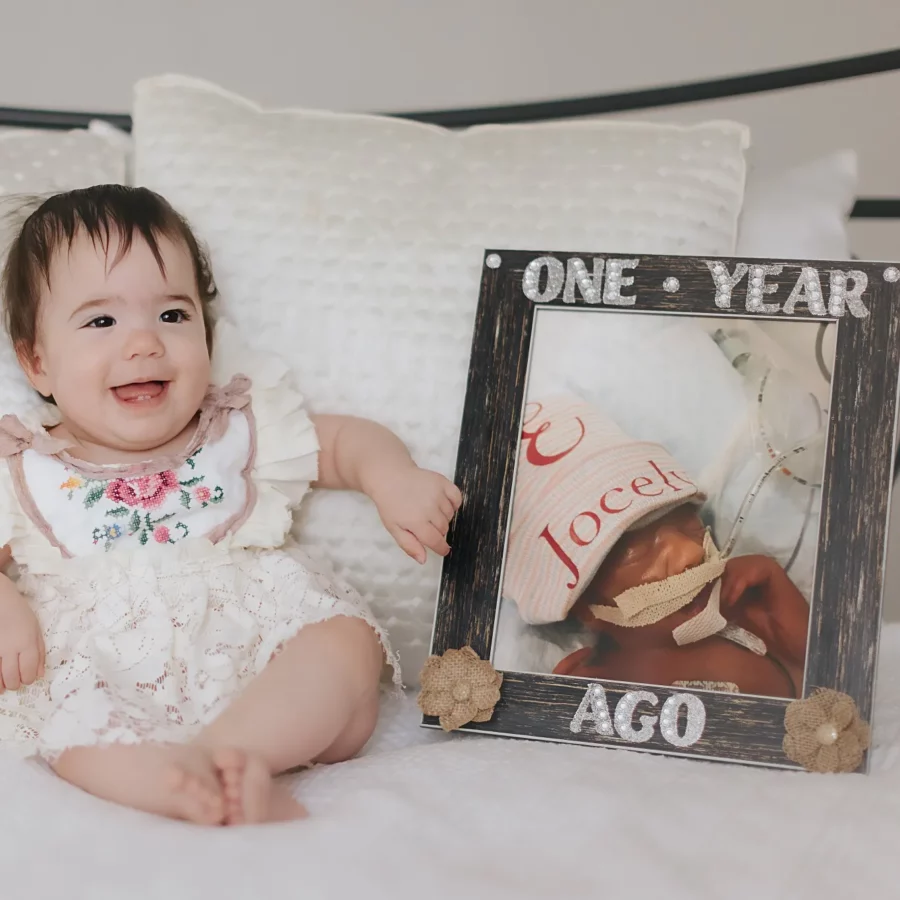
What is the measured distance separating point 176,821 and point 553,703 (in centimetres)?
35

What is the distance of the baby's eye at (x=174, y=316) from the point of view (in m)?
1.06

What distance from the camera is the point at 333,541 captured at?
1.13 meters

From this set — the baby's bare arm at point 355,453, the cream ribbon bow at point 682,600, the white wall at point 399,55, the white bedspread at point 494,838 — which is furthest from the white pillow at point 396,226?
the white wall at point 399,55

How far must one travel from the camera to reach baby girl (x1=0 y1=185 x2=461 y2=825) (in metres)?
0.90

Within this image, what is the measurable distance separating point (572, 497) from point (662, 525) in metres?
0.09

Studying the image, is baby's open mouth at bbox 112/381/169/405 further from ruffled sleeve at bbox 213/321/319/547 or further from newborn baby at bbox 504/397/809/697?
newborn baby at bbox 504/397/809/697

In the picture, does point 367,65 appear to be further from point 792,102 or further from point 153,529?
point 153,529

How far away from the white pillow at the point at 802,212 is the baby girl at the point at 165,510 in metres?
0.49

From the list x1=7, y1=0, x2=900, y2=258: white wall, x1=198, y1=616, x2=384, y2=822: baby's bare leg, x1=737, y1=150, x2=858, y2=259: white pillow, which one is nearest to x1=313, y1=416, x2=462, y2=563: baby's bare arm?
x1=198, y1=616, x2=384, y2=822: baby's bare leg

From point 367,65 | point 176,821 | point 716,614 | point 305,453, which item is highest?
point 367,65

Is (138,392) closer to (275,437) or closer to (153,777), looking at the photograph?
(275,437)

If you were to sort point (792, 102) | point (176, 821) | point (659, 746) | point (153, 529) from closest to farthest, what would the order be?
point (176, 821) → point (659, 746) → point (153, 529) → point (792, 102)

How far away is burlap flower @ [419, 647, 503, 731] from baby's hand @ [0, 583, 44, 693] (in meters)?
0.34

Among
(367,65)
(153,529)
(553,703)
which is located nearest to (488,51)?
(367,65)
